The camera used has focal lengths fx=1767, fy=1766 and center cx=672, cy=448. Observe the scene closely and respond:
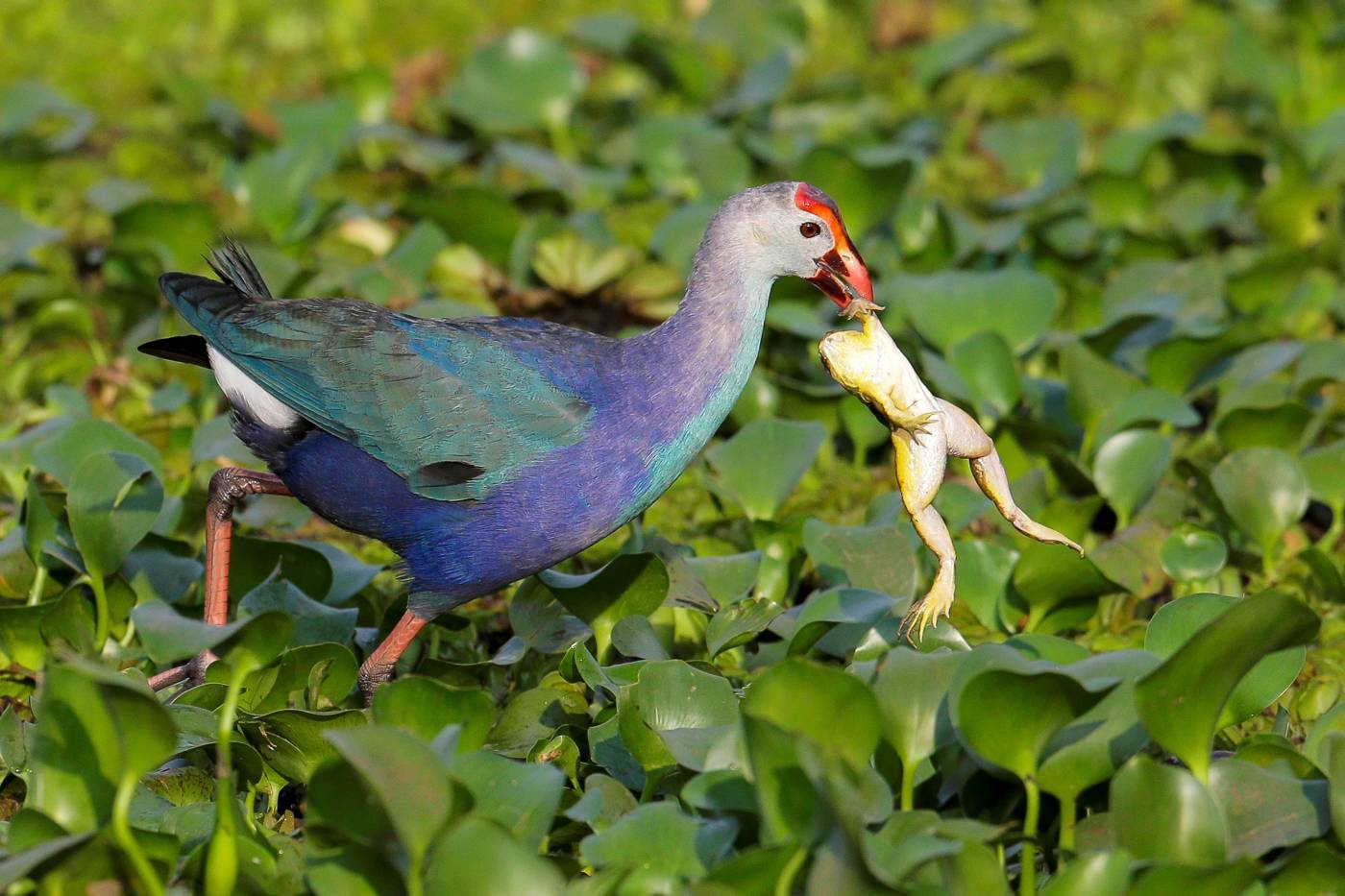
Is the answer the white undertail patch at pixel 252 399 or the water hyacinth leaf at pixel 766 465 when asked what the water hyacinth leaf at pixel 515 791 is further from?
the water hyacinth leaf at pixel 766 465

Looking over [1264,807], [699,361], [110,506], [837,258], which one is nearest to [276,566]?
[110,506]

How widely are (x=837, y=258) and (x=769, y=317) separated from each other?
1.53 meters

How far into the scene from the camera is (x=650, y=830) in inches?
95.8

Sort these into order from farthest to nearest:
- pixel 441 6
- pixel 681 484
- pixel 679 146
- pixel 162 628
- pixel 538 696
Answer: pixel 441 6 → pixel 679 146 → pixel 681 484 → pixel 538 696 → pixel 162 628

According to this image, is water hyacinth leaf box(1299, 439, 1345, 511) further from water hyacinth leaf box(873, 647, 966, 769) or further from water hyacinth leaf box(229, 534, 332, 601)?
water hyacinth leaf box(229, 534, 332, 601)

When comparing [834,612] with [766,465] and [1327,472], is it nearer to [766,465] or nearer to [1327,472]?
[766,465]

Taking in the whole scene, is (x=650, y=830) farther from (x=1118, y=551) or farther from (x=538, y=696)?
(x=1118, y=551)

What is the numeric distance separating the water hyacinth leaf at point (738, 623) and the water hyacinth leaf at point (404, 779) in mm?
925

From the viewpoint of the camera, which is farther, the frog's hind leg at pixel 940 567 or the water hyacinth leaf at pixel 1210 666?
the frog's hind leg at pixel 940 567

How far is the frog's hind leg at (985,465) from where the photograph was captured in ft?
8.81

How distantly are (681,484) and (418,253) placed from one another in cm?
106

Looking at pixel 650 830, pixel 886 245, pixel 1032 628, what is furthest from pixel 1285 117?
pixel 650 830

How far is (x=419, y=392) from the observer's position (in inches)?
118

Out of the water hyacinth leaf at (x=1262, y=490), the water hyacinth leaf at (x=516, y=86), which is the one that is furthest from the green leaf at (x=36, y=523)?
the water hyacinth leaf at (x=516, y=86)
